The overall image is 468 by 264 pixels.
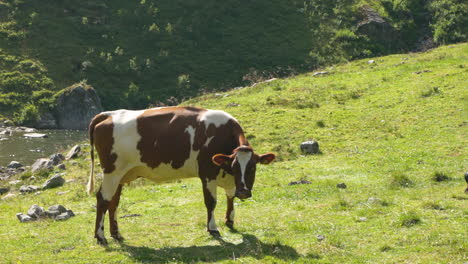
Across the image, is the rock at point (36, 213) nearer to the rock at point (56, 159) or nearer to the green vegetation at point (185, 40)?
the rock at point (56, 159)

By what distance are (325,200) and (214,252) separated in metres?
6.38

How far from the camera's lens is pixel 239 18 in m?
89.9

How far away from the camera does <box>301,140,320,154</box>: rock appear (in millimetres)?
27562

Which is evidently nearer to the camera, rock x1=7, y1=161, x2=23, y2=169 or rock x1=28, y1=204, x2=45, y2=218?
rock x1=28, y1=204, x2=45, y2=218

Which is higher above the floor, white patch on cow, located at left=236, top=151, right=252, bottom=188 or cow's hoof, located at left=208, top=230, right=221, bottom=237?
white patch on cow, located at left=236, top=151, right=252, bottom=188

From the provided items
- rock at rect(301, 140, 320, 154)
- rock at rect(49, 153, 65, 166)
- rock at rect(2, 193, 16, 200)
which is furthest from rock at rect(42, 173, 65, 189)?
rock at rect(301, 140, 320, 154)

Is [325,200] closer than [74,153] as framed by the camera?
Yes

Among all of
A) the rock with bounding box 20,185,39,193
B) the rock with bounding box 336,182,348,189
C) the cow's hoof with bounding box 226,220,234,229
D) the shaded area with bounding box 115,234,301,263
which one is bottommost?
the rock with bounding box 20,185,39,193

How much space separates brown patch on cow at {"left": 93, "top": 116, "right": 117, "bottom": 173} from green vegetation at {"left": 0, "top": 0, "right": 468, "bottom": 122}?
170 ft

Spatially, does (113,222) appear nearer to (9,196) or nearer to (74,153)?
(9,196)

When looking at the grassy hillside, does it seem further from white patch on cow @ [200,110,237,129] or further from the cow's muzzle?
white patch on cow @ [200,110,237,129]

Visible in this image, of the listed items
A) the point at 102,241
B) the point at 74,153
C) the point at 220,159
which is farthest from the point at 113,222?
the point at 74,153

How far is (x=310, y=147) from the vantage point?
90.6ft

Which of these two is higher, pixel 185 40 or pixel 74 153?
pixel 185 40
